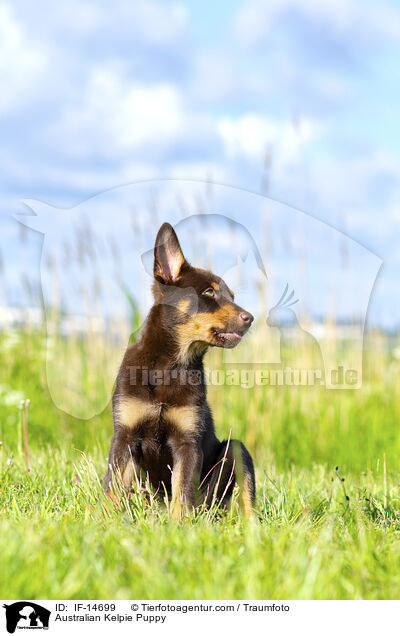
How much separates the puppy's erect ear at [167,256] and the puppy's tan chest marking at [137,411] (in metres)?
0.69

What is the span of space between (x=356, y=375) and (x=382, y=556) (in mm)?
3480

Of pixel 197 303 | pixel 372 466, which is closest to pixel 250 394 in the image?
pixel 372 466

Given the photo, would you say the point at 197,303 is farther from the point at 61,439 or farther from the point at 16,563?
the point at 61,439

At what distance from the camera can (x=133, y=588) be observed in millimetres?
2588

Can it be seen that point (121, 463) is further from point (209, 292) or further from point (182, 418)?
point (209, 292)

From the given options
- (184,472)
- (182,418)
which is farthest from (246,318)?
(184,472)

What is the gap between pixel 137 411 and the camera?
373 cm

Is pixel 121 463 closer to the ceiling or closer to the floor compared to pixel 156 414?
closer to the floor

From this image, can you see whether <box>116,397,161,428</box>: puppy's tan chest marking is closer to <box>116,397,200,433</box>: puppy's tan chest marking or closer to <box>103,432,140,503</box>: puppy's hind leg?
<box>116,397,200,433</box>: puppy's tan chest marking

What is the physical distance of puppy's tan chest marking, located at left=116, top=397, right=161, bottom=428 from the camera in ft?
12.2

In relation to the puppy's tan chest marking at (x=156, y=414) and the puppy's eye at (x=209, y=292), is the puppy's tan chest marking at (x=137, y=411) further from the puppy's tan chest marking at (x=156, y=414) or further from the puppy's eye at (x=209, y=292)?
the puppy's eye at (x=209, y=292)
